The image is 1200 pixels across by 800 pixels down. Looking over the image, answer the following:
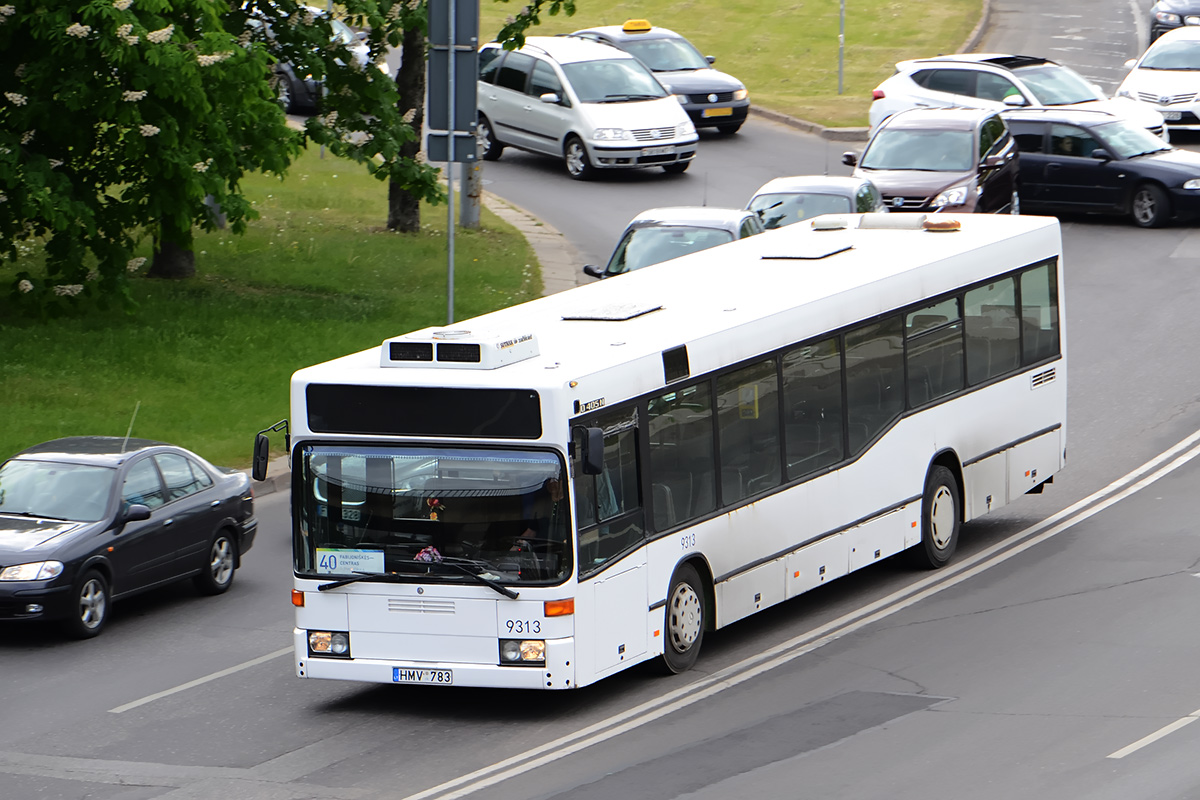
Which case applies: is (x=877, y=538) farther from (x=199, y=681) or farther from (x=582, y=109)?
(x=582, y=109)

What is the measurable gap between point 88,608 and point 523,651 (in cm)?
444

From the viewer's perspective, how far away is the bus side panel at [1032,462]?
1628 centimetres

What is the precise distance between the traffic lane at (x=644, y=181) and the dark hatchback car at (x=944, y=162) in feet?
10.1

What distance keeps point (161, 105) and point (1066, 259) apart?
13194 millimetres

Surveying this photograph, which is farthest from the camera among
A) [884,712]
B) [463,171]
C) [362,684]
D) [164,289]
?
[463,171]

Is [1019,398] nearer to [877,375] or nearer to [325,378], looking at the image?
[877,375]

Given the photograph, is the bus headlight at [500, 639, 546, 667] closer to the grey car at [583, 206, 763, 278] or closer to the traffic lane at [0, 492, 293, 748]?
the traffic lane at [0, 492, 293, 748]

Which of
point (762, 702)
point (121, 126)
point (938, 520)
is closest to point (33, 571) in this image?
point (762, 702)

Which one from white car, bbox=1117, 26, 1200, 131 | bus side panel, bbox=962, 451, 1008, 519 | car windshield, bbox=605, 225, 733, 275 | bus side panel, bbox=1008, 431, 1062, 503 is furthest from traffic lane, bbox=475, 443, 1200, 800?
white car, bbox=1117, 26, 1200, 131

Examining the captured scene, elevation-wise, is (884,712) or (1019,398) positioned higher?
(1019,398)

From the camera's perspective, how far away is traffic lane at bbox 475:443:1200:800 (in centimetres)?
1003

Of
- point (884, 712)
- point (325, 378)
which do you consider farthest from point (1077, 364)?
point (325, 378)

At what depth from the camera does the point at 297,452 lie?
1148 cm

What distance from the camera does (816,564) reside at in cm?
1368
